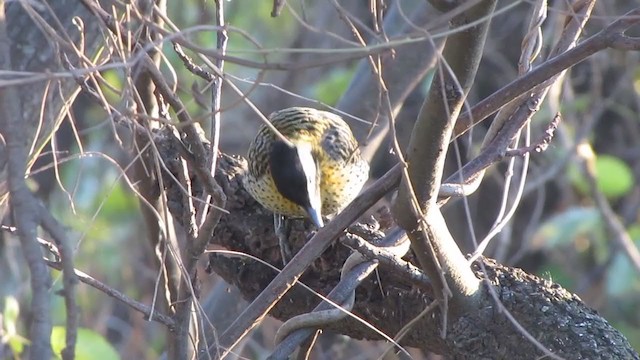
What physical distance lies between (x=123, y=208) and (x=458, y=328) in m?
4.16

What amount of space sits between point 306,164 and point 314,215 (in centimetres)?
36

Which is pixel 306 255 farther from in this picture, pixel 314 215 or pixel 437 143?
pixel 314 215

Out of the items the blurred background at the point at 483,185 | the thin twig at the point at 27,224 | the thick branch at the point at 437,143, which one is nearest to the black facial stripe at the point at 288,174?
the thick branch at the point at 437,143

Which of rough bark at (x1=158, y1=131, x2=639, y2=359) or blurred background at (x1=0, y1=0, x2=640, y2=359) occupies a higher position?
rough bark at (x1=158, y1=131, x2=639, y2=359)

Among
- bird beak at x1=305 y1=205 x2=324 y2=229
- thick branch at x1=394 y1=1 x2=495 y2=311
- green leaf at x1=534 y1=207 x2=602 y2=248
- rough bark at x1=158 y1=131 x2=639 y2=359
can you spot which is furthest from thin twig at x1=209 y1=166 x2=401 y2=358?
green leaf at x1=534 y1=207 x2=602 y2=248

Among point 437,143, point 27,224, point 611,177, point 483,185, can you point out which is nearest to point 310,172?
point 437,143

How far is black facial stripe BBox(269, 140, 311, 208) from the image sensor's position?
253cm

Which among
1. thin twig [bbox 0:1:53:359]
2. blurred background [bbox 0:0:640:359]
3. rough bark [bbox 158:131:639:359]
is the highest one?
thin twig [bbox 0:1:53:359]

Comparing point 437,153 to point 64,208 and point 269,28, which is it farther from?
point 269,28

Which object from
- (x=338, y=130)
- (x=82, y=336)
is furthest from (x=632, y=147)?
(x=82, y=336)

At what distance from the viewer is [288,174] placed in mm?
2625

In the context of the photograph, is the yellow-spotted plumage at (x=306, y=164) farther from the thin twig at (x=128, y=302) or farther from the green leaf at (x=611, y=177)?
the green leaf at (x=611, y=177)

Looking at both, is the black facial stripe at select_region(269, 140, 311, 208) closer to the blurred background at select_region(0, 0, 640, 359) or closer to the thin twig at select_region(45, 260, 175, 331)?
the thin twig at select_region(45, 260, 175, 331)

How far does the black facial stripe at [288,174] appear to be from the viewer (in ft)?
8.29
